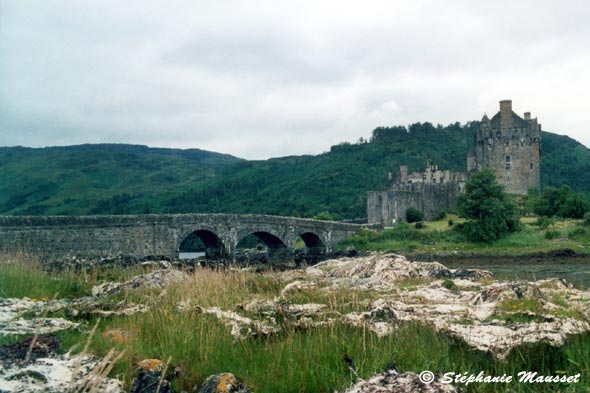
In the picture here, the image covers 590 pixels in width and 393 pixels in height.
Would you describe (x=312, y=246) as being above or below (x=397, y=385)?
below

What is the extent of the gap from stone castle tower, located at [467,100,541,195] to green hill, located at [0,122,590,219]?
1952 cm

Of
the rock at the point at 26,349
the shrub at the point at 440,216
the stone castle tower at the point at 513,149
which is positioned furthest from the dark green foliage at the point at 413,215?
the rock at the point at 26,349

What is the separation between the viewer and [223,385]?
512 cm

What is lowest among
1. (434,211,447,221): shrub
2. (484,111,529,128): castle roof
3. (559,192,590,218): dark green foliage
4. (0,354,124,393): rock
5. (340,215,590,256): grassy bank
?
(340,215,590,256): grassy bank

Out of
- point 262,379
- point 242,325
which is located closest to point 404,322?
point 242,325

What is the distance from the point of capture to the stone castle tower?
6188 cm

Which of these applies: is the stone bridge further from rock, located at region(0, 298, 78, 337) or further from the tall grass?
rock, located at region(0, 298, 78, 337)

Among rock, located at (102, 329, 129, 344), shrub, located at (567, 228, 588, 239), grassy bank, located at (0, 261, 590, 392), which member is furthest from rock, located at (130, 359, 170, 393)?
shrub, located at (567, 228, 588, 239)

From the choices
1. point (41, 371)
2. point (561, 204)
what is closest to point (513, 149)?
point (561, 204)

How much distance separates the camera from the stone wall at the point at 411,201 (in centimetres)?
5575

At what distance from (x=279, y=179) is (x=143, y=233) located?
7507cm

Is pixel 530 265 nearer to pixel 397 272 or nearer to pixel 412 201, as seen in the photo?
pixel 397 272

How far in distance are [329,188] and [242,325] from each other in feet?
267

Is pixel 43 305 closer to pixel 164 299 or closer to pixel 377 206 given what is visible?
pixel 164 299
